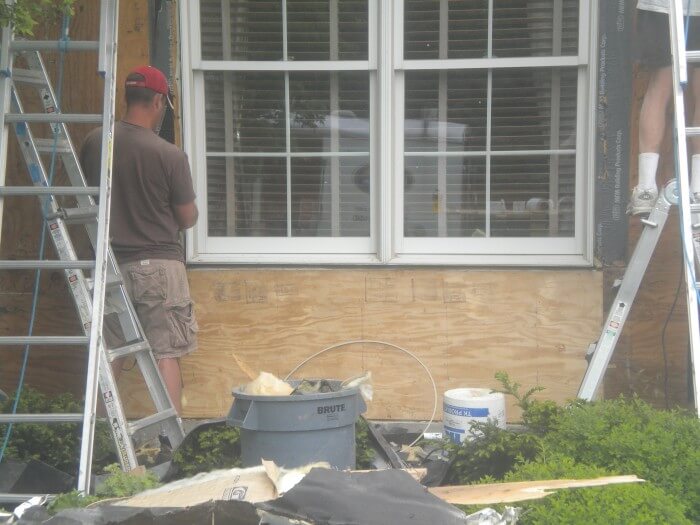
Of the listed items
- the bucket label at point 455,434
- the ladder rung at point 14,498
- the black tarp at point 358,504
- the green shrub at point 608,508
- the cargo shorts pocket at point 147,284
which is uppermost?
the cargo shorts pocket at point 147,284

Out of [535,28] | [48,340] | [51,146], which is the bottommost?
[48,340]

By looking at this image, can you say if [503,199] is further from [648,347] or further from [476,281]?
[648,347]

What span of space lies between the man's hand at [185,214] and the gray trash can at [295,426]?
136 centimetres

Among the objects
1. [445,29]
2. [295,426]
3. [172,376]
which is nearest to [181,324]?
[172,376]

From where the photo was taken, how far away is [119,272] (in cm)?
465

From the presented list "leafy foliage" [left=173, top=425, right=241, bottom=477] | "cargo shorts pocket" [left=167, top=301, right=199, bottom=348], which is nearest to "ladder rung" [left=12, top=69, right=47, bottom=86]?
"cargo shorts pocket" [left=167, top=301, right=199, bottom=348]

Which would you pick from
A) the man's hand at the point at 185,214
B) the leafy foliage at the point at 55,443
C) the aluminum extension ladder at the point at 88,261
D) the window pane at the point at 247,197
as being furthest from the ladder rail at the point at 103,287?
the window pane at the point at 247,197

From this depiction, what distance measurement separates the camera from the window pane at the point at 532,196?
528cm

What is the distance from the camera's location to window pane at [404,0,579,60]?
5180 millimetres

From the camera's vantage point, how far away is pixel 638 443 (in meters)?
3.41

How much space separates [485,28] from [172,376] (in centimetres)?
274

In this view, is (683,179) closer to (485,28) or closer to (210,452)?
(485,28)

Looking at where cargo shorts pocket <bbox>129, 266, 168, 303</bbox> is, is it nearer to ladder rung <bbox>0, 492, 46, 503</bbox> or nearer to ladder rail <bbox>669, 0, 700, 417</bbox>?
ladder rung <bbox>0, 492, 46, 503</bbox>

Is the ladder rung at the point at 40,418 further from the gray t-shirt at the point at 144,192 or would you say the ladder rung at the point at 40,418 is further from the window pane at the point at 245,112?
the window pane at the point at 245,112
